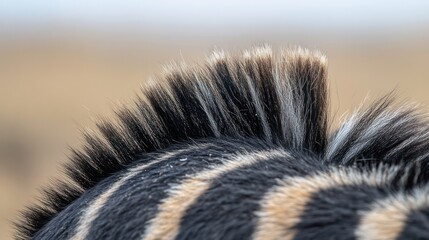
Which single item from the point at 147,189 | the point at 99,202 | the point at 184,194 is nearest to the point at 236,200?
the point at 184,194

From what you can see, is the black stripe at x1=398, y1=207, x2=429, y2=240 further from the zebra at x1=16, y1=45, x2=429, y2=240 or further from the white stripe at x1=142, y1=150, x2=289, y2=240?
the white stripe at x1=142, y1=150, x2=289, y2=240

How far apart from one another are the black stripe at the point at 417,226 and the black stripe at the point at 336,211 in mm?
72

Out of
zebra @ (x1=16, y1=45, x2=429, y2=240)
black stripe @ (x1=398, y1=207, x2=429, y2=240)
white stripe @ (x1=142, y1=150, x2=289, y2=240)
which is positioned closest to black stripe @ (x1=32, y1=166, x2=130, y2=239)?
zebra @ (x1=16, y1=45, x2=429, y2=240)

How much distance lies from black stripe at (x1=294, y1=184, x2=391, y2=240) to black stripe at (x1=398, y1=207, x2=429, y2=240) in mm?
72

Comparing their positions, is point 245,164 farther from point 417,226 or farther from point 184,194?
point 417,226

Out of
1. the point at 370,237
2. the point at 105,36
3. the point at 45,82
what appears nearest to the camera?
the point at 370,237

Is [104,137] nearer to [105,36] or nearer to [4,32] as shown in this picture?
[4,32]

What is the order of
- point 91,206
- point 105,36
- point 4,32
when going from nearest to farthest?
point 91,206, point 4,32, point 105,36

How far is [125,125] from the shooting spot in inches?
74.3

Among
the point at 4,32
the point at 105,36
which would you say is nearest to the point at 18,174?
the point at 4,32

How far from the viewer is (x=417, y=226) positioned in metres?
1.10

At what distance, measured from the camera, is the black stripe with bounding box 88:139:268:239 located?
1.45 meters

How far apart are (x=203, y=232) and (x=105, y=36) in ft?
56.3

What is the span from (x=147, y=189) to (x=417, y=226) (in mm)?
569
